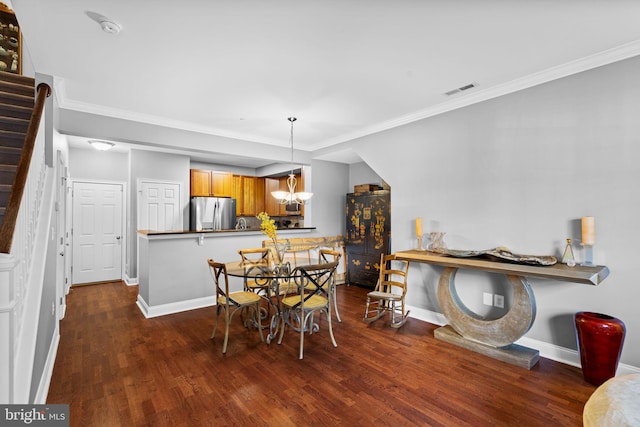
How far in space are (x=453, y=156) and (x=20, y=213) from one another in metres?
3.81

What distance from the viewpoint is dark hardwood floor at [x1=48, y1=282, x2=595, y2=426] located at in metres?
2.04

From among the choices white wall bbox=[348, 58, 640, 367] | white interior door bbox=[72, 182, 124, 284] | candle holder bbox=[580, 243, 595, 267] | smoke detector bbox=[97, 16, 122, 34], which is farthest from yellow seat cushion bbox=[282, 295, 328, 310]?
white interior door bbox=[72, 182, 124, 284]

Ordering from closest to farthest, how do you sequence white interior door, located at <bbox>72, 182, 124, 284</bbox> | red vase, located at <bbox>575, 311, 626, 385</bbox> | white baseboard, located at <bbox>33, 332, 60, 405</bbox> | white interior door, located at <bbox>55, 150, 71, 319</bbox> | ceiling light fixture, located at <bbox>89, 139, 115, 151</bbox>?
white baseboard, located at <bbox>33, 332, 60, 405</bbox>
red vase, located at <bbox>575, 311, 626, 385</bbox>
white interior door, located at <bbox>55, 150, 71, 319</bbox>
ceiling light fixture, located at <bbox>89, 139, 115, 151</bbox>
white interior door, located at <bbox>72, 182, 124, 284</bbox>

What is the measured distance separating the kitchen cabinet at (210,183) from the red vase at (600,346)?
6.09 metres

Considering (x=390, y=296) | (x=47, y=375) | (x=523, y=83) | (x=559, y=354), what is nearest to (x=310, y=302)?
(x=390, y=296)

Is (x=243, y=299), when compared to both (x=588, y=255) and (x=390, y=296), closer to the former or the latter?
(x=390, y=296)

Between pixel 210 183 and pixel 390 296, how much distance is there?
4.57m

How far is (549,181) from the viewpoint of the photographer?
9.43 feet

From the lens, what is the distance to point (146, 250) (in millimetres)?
4020

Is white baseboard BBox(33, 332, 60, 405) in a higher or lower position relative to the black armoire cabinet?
lower

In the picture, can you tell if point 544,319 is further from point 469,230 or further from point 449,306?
point 469,230

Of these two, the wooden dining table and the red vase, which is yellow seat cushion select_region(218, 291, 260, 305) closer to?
the wooden dining table

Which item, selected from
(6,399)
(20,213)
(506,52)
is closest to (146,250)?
(20,213)

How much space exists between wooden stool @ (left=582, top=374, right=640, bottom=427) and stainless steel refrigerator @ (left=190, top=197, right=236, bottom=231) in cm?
592
